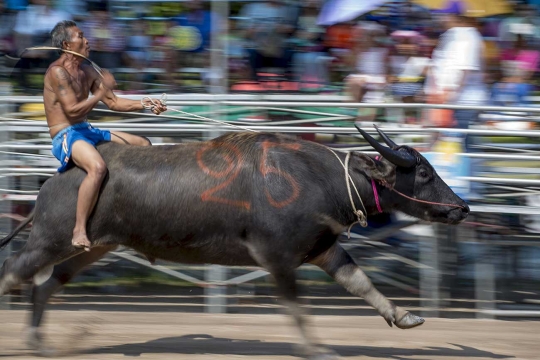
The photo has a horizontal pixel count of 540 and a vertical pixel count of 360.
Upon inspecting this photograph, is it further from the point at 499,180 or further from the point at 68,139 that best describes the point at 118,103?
the point at 499,180

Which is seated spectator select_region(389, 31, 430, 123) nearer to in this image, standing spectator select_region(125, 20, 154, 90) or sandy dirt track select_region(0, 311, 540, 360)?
sandy dirt track select_region(0, 311, 540, 360)

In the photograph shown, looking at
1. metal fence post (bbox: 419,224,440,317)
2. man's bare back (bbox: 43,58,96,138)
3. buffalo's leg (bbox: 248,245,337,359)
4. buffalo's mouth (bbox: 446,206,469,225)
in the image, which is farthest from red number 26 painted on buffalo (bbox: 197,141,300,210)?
metal fence post (bbox: 419,224,440,317)

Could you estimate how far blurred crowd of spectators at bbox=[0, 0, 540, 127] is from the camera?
316 inches

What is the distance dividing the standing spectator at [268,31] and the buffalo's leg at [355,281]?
3046 mm

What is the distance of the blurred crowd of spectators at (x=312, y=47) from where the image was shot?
8016 millimetres

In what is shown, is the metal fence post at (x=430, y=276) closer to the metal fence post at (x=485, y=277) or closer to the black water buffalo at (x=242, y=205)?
the metal fence post at (x=485, y=277)

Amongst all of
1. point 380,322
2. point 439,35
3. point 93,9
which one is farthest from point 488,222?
point 93,9

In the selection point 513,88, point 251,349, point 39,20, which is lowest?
point 251,349

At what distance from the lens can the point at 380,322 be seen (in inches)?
295

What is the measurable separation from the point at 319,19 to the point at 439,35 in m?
1.21

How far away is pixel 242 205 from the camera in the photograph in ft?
18.8

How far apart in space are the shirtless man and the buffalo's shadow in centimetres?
98

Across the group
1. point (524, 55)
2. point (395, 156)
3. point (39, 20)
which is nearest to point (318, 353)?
point (395, 156)

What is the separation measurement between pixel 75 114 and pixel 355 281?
221 centimetres
